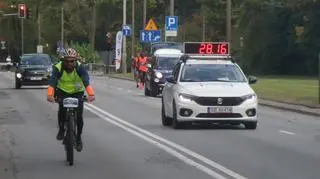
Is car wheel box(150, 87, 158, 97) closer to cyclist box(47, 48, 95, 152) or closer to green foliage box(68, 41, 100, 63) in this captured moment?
cyclist box(47, 48, 95, 152)

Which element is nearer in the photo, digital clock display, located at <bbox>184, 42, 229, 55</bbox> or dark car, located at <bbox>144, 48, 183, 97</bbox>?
digital clock display, located at <bbox>184, 42, 229, 55</bbox>

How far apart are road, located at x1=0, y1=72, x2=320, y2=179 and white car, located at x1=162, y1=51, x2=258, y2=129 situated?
0.30 meters

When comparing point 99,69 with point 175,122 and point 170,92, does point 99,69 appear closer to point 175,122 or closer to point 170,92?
point 170,92

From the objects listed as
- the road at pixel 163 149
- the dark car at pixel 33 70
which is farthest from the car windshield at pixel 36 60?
the road at pixel 163 149

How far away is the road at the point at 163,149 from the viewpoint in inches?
463

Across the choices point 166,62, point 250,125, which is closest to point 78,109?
point 250,125

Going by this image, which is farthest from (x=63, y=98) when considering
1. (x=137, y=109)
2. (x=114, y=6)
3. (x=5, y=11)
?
Result: (x=5, y=11)

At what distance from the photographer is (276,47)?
64812 mm

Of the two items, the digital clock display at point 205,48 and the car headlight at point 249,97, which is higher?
the digital clock display at point 205,48

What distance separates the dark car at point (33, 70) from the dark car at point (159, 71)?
22.3 ft

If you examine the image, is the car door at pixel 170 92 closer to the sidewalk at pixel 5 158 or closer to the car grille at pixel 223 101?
the car grille at pixel 223 101

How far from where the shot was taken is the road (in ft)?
38.5

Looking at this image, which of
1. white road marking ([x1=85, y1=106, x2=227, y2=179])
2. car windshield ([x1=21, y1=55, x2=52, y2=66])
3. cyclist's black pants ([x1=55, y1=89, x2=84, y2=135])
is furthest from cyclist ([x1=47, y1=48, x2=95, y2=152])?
car windshield ([x1=21, y1=55, x2=52, y2=66])

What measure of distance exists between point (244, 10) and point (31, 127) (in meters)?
49.2
